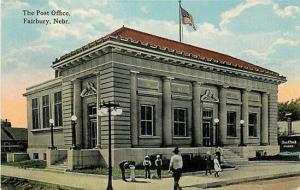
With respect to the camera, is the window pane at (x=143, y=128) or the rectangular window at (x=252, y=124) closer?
the window pane at (x=143, y=128)

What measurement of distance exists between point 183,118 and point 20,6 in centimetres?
567

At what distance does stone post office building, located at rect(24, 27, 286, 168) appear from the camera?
33.5ft

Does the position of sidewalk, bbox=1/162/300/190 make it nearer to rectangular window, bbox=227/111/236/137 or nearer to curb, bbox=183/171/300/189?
curb, bbox=183/171/300/189

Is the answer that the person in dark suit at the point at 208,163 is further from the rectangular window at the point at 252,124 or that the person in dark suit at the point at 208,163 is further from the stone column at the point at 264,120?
the stone column at the point at 264,120

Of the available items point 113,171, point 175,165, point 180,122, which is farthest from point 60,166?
point 180,122

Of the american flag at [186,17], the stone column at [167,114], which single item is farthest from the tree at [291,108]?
the american flag at [186,17]

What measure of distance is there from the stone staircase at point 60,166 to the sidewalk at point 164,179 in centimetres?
32

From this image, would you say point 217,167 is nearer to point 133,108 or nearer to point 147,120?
point 147,120

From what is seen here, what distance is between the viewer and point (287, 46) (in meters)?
9.82

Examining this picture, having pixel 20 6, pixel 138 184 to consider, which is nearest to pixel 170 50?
pixel 138 184

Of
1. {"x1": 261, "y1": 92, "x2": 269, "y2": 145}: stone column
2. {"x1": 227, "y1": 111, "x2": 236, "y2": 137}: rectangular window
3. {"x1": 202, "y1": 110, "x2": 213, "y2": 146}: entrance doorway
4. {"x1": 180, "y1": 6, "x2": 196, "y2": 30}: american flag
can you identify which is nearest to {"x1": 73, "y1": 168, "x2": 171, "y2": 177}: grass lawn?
{"x1": 202, "y1": 110, "x2": 213, "y2": 146}: entrance doorway

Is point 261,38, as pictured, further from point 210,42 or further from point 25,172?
point 25,172

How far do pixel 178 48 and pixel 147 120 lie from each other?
2152 millimetres

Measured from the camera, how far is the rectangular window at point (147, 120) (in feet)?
37.9
